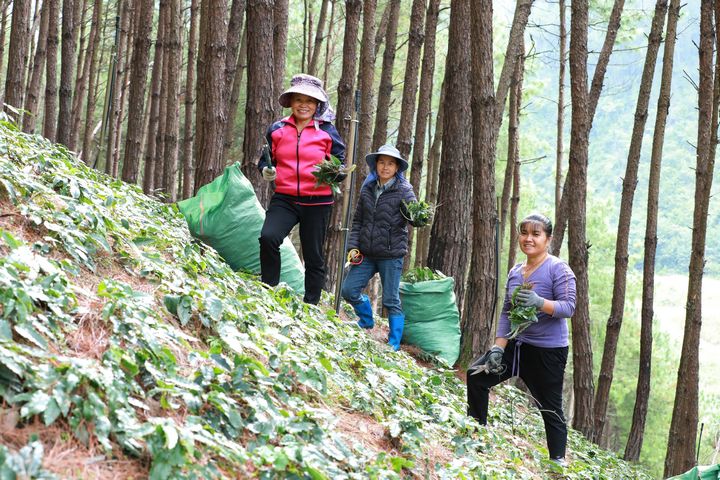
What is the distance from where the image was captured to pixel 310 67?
18469 millimetres

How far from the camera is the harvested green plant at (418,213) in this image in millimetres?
7320

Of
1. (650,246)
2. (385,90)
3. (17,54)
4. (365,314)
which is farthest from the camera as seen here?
(385,90)

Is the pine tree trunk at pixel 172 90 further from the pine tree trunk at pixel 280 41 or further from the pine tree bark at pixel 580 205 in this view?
the pine tree bark at pixel 580 205

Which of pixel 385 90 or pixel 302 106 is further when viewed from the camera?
pixel 385 90

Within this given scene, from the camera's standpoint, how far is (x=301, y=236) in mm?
6492

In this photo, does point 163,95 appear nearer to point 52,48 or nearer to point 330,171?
point 52,48

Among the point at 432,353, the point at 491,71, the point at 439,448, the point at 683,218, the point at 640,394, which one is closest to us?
the point at 439,448

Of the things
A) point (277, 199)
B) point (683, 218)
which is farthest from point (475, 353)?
point (683, 218)

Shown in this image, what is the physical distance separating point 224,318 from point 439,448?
1.37 metres

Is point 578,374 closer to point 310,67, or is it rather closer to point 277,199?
point 277,199

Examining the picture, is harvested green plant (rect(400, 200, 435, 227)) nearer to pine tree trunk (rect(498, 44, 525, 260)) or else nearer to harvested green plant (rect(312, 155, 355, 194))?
harvested green plant (rect(312, 155, 355, 194))

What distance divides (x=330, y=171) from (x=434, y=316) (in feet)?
8.73

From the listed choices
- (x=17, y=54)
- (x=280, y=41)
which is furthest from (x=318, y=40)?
(x=17, y=54)

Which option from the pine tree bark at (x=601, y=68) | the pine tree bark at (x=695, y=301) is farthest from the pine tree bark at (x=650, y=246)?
the pine tree bark at (x=695, y=301)
